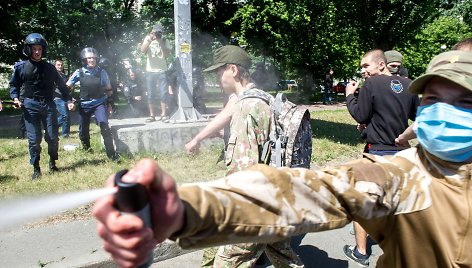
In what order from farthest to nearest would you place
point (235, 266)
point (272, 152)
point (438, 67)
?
1. point (272, 152)
2. point (235, 266)
3. point (438, 67)

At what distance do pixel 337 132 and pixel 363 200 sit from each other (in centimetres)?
1035

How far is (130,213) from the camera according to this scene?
98cm

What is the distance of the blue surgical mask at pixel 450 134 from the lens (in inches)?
60.8

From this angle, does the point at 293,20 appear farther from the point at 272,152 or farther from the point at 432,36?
the point at 272,152

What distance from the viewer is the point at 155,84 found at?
9.88 metres

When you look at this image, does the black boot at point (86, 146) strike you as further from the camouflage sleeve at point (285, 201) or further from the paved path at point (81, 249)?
the camouflage sleeve at point (285, 201)

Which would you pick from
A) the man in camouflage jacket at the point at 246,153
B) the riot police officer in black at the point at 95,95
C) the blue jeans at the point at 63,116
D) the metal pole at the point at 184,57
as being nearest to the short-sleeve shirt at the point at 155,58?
the metal pole at the point at 184,57

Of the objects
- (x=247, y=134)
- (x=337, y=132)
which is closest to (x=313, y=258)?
(x=247, y=134)

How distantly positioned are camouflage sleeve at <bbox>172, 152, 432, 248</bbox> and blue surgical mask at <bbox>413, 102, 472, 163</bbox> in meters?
0.17

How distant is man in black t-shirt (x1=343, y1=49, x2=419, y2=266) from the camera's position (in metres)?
4.18

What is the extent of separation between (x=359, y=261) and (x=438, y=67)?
3.18 metres

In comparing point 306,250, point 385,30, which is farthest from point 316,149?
point 385,30

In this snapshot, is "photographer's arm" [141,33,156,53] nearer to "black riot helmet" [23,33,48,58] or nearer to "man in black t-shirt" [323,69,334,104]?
"black riot helmet" [23,33,48,58]

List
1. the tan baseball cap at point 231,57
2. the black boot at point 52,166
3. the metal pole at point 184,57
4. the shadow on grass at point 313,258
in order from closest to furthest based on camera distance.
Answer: the tan baseball cap at point 231,57
the shadow on grass at point 313,258
the black boot at point 52,166
the metal pole at point 184,57
